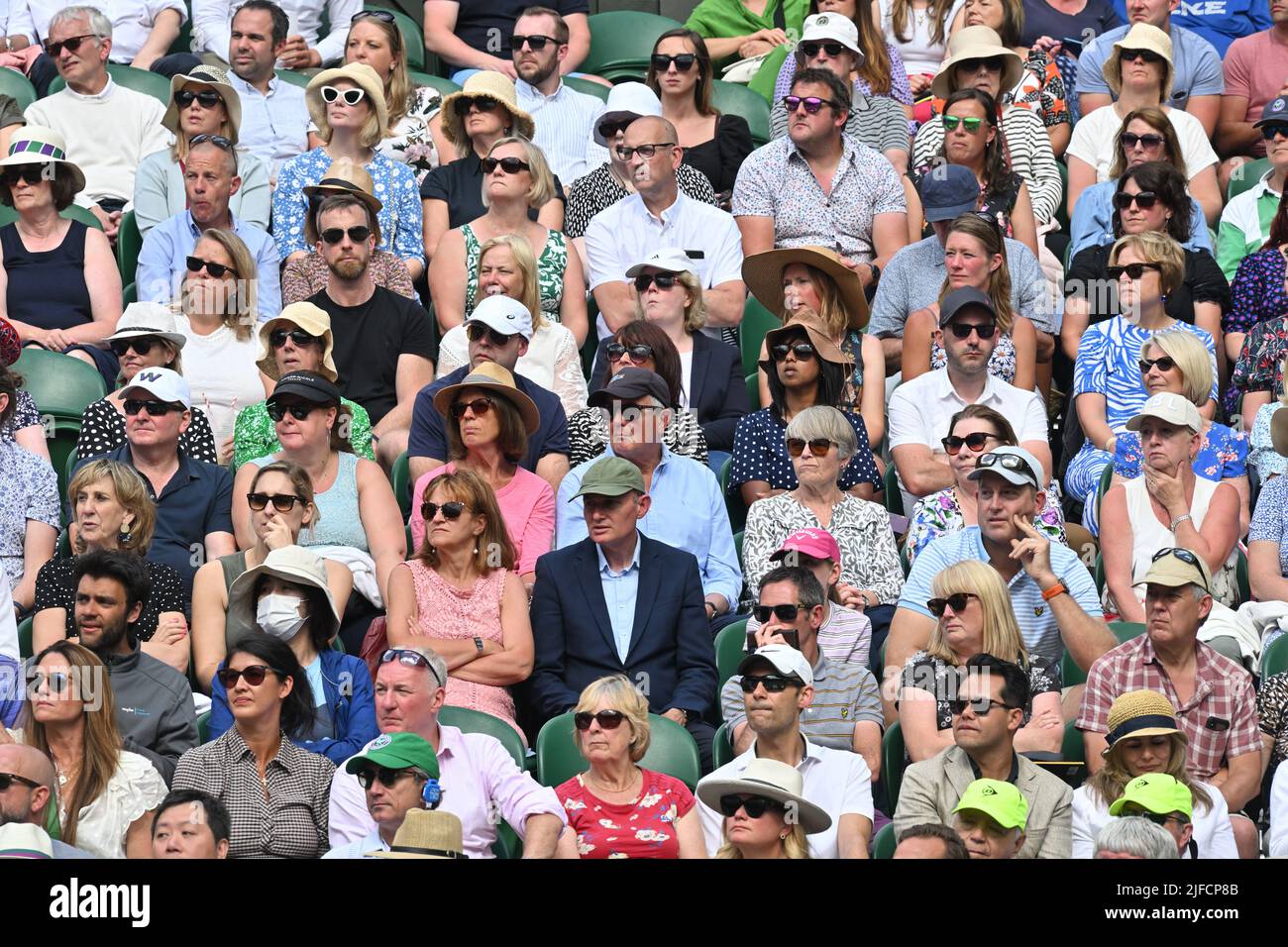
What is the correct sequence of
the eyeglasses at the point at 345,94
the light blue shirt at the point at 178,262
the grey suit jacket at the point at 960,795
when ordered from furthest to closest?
the eyeglasses at the point at 345,94, the light blue shirt at the point at 178,262, the grey suit jacket at the point at 960,795

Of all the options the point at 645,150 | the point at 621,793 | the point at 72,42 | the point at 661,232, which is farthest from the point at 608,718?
the point at 72,42

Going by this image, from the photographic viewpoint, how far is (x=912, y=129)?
38.3ft

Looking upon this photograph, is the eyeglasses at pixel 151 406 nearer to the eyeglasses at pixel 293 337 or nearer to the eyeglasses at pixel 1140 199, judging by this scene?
the eyeglasses at pixel 293 337

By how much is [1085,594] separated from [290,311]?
129 inches

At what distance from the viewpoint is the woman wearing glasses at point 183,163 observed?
1071cm

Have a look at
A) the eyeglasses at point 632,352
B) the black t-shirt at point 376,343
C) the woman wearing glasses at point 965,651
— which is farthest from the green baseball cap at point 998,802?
the black t-shirt at point 376,343

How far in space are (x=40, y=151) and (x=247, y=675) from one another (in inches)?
149

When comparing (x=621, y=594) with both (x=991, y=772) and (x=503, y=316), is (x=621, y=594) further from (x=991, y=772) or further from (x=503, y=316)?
(x=991, y=772)

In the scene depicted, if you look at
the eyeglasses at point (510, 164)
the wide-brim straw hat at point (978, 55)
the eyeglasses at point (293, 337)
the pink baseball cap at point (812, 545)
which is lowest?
the pink baseball cap at point (812, 545)

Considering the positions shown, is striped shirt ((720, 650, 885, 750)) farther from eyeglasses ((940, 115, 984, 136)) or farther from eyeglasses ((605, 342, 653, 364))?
eyeglasses ((940, 115, 984, 136))

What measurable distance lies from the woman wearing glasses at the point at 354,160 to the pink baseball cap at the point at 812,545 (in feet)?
9.32

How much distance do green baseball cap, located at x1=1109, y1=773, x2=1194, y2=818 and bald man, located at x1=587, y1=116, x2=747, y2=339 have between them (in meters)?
3.86
